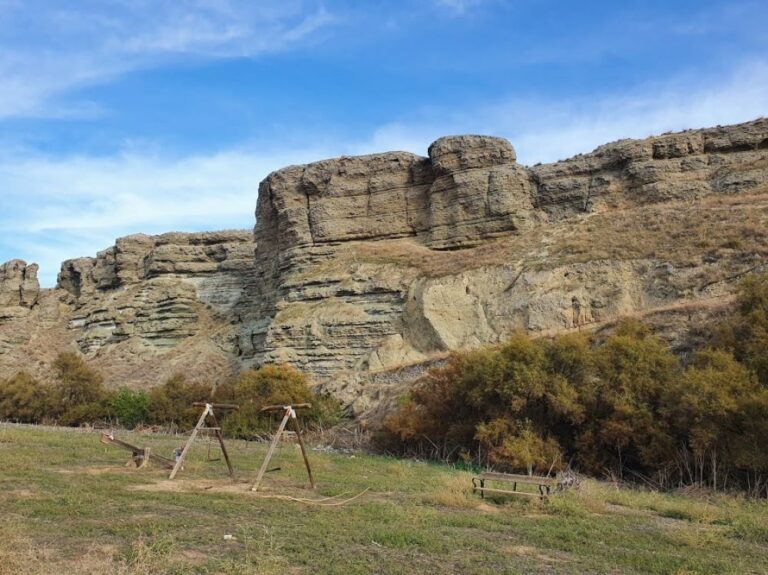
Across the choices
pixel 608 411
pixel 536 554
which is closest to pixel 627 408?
pixel 608 411

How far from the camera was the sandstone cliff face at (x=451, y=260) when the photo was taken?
97.9ft

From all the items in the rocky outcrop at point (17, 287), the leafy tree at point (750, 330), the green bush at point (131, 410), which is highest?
the rocky outcrop at point (17, 287)

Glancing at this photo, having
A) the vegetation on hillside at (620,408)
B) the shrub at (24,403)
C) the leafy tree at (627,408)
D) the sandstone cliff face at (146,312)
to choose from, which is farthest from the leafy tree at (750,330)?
the shrub at (24,403)

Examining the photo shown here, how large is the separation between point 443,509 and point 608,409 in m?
7.82

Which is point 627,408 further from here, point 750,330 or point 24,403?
point 24,403

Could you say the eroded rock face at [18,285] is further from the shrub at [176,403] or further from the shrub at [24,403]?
the shrub at [176,403]

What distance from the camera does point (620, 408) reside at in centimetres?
1650

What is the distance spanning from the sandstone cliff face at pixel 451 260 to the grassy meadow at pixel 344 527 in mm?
11149

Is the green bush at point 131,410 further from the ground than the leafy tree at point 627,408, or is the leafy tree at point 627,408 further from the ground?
the leafy tree at point 627,408

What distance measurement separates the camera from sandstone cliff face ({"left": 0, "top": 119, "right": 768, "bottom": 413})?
2983 centimetres

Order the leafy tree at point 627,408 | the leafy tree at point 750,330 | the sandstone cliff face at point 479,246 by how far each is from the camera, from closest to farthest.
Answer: the leafy tree at point 750,330
the leafy tree at point 627,408
the sandstone cliff face at point 479,246

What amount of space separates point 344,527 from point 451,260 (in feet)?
94.2

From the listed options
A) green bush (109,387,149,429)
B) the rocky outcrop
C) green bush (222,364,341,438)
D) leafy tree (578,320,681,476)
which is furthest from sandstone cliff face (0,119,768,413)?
the rocky outcrop

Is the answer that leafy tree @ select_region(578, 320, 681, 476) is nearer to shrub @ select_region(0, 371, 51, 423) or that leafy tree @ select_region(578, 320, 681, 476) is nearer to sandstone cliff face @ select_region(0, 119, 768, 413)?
sandstone cliff face @ select_region(0, 119, 768, 413)
